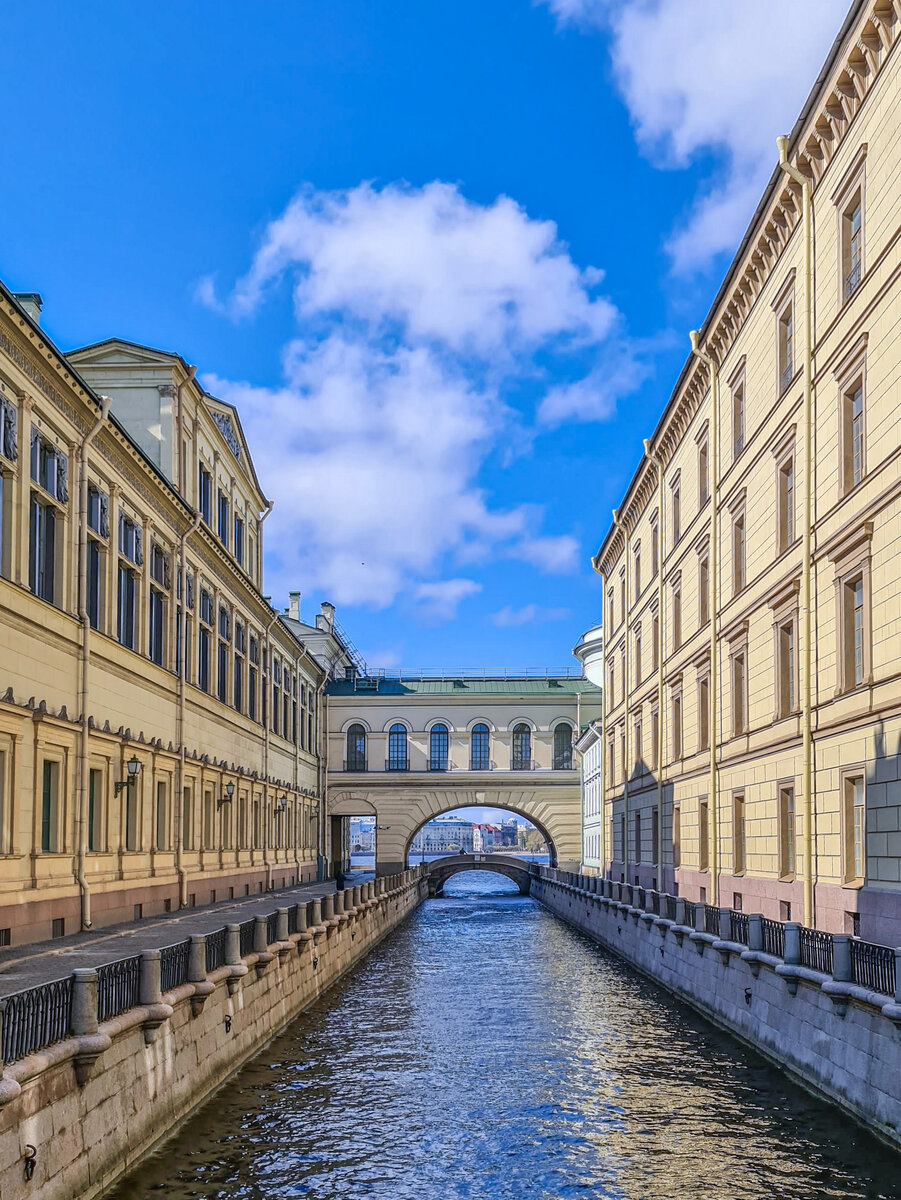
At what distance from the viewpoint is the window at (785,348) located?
25.6 m

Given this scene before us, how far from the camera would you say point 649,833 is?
4306 cm

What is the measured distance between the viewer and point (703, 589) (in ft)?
113

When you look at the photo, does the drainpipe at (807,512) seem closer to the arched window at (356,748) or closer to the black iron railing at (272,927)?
the black iron railing at (272,927)

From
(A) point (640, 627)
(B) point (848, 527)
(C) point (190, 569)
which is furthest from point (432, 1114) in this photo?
(A) point (640, 627)

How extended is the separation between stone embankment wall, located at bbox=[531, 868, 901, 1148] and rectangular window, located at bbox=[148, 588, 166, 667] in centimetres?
1348

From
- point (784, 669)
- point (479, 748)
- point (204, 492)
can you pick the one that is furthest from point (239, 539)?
point (479, 748)

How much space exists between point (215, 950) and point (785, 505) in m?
14.6

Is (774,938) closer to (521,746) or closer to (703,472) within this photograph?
(703,472)

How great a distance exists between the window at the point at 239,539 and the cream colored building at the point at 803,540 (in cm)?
1536

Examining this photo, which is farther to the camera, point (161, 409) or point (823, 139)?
point (161, 409)

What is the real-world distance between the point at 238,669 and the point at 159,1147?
30.9 m

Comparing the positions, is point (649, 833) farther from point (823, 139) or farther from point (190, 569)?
point (823, 139)

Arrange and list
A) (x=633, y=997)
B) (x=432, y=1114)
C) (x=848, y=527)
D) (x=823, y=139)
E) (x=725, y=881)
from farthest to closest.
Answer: (x=725, y=881) → (x=633, y=997) → (x=823, y=139) → (x=848, y=527) → (x=432, y=1114)

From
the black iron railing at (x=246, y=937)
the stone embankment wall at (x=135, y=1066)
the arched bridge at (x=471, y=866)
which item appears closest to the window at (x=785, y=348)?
the stone embankment wall at (x=135, y=1066)
